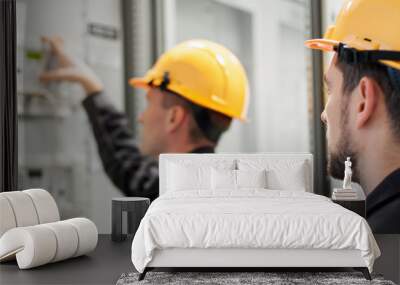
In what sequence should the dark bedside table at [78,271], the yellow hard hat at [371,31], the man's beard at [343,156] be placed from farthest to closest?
the man's beard at [343,156] < the yellow hard hat at [371,31] < the dark bedside table at [78,271]

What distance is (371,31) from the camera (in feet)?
16.9

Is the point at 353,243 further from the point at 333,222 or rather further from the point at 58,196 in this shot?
the point at 58,196

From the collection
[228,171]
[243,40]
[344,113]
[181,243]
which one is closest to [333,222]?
[181,243]

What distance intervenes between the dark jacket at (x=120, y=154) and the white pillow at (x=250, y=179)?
96cm

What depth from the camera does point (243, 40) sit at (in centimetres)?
575

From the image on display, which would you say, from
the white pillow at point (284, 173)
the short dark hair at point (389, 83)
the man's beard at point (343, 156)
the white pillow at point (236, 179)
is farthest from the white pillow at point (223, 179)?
the short dark hair at point (389, 83)

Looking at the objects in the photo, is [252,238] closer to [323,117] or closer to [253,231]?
[253,231]

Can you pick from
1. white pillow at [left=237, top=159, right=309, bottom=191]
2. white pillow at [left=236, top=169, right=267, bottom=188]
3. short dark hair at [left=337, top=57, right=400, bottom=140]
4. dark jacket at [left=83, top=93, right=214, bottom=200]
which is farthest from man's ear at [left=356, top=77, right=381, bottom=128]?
dark jacket at [left=83, top=93, right=214, bottom=200]

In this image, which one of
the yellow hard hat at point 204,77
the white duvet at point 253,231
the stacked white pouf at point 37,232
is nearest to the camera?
the white duvet at point 253,231

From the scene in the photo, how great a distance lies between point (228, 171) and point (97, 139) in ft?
4.41

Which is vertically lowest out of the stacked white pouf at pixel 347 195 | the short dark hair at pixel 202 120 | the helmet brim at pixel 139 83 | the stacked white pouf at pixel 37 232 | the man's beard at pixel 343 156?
the stacked white pouf at pixel 37 232

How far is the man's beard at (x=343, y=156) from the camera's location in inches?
215

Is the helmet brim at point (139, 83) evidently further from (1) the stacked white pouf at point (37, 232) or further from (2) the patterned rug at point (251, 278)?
(2) the patterned rug at point (251, 278)

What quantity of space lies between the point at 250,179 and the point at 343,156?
3.09 ft
